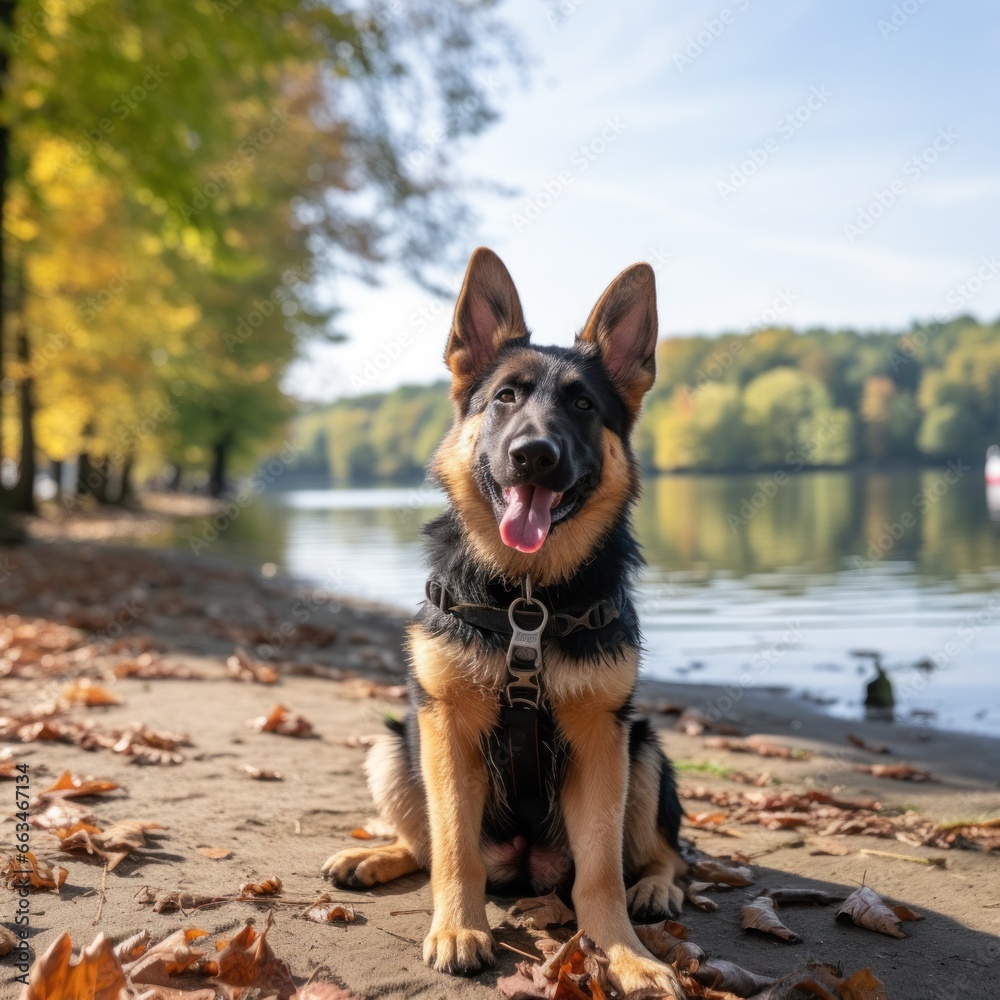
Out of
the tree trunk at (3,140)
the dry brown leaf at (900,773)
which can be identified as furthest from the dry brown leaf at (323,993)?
the tree trunk at (3,140)

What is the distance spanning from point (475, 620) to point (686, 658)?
26.8ft

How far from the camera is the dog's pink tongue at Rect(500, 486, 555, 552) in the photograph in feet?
11.6

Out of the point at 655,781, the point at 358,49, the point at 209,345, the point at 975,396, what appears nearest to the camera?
the point at 655,781

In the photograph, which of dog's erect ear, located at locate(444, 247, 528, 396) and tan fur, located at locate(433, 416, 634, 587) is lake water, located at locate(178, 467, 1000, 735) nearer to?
tan fur, located at locate(433, 416, 634, 587)

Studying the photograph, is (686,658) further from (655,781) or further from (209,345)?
(209,345)

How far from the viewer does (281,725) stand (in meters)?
6.33

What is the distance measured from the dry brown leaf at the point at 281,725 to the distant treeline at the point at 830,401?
80.3 metres

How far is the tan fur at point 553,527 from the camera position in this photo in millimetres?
3752

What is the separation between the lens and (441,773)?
11.5ft

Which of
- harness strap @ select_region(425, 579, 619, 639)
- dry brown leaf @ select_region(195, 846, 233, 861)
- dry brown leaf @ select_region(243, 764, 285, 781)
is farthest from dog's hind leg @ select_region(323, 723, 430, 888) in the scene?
dry brown leaf @ select_region(243, 764, 285, 781)

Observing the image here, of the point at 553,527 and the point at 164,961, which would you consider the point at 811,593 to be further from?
the point at 164,961

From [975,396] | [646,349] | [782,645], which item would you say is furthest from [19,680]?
[975,396]

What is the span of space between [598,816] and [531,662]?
0.62m

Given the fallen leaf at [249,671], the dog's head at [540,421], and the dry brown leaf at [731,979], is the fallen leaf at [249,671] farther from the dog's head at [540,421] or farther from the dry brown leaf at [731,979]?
the dry brown leaf at [731,979]
